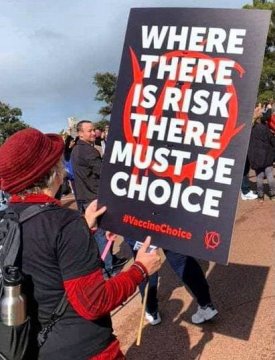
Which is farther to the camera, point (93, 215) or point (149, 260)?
point (93, 215)

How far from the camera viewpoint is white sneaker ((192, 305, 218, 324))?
4.44 meters

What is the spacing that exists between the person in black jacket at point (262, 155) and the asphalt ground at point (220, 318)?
9.24ft

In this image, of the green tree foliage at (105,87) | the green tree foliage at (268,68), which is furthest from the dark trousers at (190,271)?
the green tree foliage at (105,87)

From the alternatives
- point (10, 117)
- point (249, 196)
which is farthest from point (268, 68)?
point (249, 196)

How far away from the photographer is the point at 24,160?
84.6 inches

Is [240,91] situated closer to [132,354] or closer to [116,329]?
[132,354]

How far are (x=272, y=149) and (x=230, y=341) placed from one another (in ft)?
18.1

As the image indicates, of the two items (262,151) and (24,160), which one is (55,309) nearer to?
(24,160)

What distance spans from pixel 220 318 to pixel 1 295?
2.93 meters

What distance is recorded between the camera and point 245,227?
7.61 m

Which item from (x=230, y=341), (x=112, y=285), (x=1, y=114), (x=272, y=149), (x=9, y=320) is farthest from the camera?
(x=1, y=114)

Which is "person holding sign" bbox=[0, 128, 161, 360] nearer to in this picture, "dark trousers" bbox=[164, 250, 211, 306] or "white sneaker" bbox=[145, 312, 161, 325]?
"dark trousers" bbox=[164, 250, 211, 306]

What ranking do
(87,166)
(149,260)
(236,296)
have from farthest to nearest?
(87,166)
(236,296)
(149,260)

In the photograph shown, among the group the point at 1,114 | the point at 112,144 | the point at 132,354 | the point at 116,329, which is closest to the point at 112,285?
the point at 112,144
